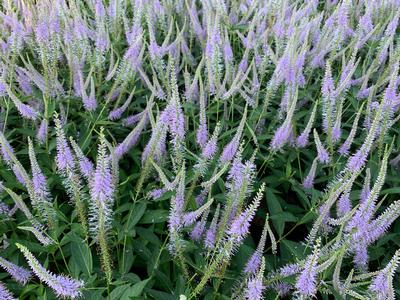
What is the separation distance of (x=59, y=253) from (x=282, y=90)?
6.29ft

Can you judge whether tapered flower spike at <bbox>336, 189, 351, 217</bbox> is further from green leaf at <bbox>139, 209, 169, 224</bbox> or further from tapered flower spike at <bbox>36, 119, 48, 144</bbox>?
tapered flower spike at <bbox>36, 119, 48, 144</bbox>

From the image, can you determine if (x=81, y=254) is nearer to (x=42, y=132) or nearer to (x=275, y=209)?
(x=42, y=132)

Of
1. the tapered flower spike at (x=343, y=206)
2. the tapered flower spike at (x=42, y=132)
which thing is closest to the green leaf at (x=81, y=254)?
the tapered flower spike at (x=42, y=132)

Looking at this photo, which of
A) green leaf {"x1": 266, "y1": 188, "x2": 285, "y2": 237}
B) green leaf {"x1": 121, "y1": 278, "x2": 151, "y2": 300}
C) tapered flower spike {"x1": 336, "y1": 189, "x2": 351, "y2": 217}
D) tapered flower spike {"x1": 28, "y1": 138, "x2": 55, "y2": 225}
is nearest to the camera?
green leaf {"x1": 121, "y1": 278, "x2": 151, "y2": 300}

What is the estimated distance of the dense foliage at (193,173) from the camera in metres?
2.03

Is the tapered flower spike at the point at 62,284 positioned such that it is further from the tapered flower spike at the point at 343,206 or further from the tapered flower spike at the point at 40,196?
the tapered flower spike at the point at 343,206

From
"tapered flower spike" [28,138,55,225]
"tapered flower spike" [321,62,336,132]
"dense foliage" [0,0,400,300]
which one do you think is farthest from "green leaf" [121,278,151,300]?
"tapered flower spike" [321,62,336,132]

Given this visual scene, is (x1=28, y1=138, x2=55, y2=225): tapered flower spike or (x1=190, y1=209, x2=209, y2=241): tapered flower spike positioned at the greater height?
(x1=28, y1=138, x2=55, y2=225): tapered flower spike

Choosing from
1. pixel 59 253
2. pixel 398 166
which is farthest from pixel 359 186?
pixel 59 253

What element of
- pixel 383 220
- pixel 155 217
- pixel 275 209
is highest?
pixel 383 220

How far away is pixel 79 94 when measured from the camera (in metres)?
3.03

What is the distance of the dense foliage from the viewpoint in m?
2.03

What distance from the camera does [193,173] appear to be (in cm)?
257

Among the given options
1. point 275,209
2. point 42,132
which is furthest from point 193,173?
point 42,132
